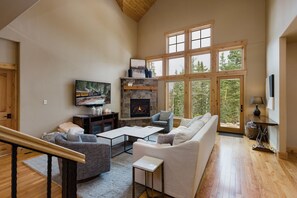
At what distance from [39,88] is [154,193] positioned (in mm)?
4040

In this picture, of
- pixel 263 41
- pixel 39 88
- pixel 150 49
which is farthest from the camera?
pixel 150 49

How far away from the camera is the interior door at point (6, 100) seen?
3.75m

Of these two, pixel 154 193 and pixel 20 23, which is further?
pixel 20 23

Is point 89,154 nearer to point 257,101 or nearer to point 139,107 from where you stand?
point 139,107

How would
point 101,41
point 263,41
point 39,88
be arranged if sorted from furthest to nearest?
point 101,41, point 263,41, point 39,88

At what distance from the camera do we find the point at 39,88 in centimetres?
430

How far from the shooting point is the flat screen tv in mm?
5160

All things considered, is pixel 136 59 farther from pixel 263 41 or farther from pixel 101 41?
pixel 263 41

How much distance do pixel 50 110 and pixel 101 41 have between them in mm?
3143

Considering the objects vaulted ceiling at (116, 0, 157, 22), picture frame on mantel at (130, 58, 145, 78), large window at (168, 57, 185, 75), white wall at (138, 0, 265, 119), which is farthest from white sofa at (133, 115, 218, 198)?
vaulted ceiling at (116, 0, 157, 22)

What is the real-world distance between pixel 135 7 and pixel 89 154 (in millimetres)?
6890

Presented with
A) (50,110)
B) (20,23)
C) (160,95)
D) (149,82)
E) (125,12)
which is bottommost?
(50,110)

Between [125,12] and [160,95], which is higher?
[125,12]

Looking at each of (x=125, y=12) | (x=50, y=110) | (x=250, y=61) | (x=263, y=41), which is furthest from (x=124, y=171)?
(x=125, y=12)
